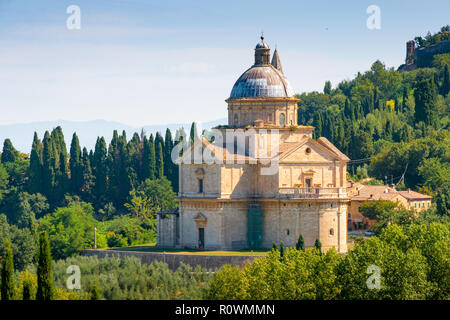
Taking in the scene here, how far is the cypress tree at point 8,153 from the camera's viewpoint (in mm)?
116025

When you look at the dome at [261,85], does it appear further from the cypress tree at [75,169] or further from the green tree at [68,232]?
the cypress tree at [75,169]

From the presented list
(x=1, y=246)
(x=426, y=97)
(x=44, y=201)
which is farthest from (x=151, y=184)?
(x=426, y=97)

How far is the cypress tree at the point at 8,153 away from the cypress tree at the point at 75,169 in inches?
540

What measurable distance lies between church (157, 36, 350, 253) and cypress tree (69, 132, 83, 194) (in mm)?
34478

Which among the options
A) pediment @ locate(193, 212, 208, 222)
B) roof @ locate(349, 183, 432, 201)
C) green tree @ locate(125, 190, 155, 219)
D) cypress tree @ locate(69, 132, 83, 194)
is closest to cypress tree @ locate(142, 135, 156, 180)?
green tree @ locate(125, 190, 155, 219)

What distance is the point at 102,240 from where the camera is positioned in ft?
251

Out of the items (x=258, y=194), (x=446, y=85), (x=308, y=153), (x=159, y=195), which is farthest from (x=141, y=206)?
(x=446, y=85)

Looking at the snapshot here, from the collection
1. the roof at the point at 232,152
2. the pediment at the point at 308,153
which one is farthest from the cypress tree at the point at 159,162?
→ the pediment at the point at 308,153

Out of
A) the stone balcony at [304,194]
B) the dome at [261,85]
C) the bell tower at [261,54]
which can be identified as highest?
the bell tower at [261,54]

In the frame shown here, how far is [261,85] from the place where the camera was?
72.1 m

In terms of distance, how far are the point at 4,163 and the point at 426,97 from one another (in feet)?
164

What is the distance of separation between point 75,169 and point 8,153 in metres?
15.6

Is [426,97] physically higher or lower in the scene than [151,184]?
higher

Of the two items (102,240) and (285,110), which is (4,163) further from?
(285,110)
